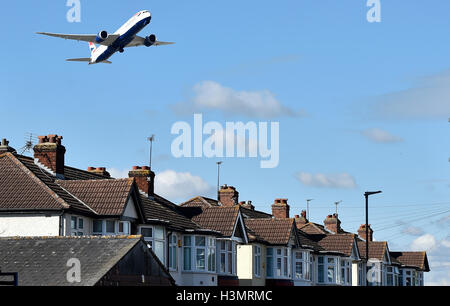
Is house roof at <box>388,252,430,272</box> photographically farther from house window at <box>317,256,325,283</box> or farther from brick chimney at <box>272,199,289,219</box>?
house window at <box>317,256,325,283</box>

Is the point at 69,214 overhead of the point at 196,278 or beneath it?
overhead

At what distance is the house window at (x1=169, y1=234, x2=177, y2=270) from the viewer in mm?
46531

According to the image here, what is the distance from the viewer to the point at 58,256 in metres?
31.4

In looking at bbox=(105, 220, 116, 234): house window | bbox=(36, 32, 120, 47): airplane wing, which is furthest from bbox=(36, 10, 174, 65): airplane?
bbox=(105, 220, 116, 234): house window

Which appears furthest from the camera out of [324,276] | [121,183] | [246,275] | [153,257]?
[324,276]

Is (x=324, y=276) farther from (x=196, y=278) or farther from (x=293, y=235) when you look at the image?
(x=196, y=278)

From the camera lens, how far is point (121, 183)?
141 ft

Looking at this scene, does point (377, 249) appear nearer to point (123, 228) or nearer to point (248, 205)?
point (248, 205)

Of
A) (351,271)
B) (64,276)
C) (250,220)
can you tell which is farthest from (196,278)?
(351,271)

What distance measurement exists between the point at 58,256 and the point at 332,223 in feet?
188

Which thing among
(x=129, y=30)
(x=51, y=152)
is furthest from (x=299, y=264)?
(x=51, y=152)

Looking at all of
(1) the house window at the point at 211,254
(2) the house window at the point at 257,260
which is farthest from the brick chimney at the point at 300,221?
(1) the house window at the point at 211,254

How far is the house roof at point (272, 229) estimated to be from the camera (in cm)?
5944
